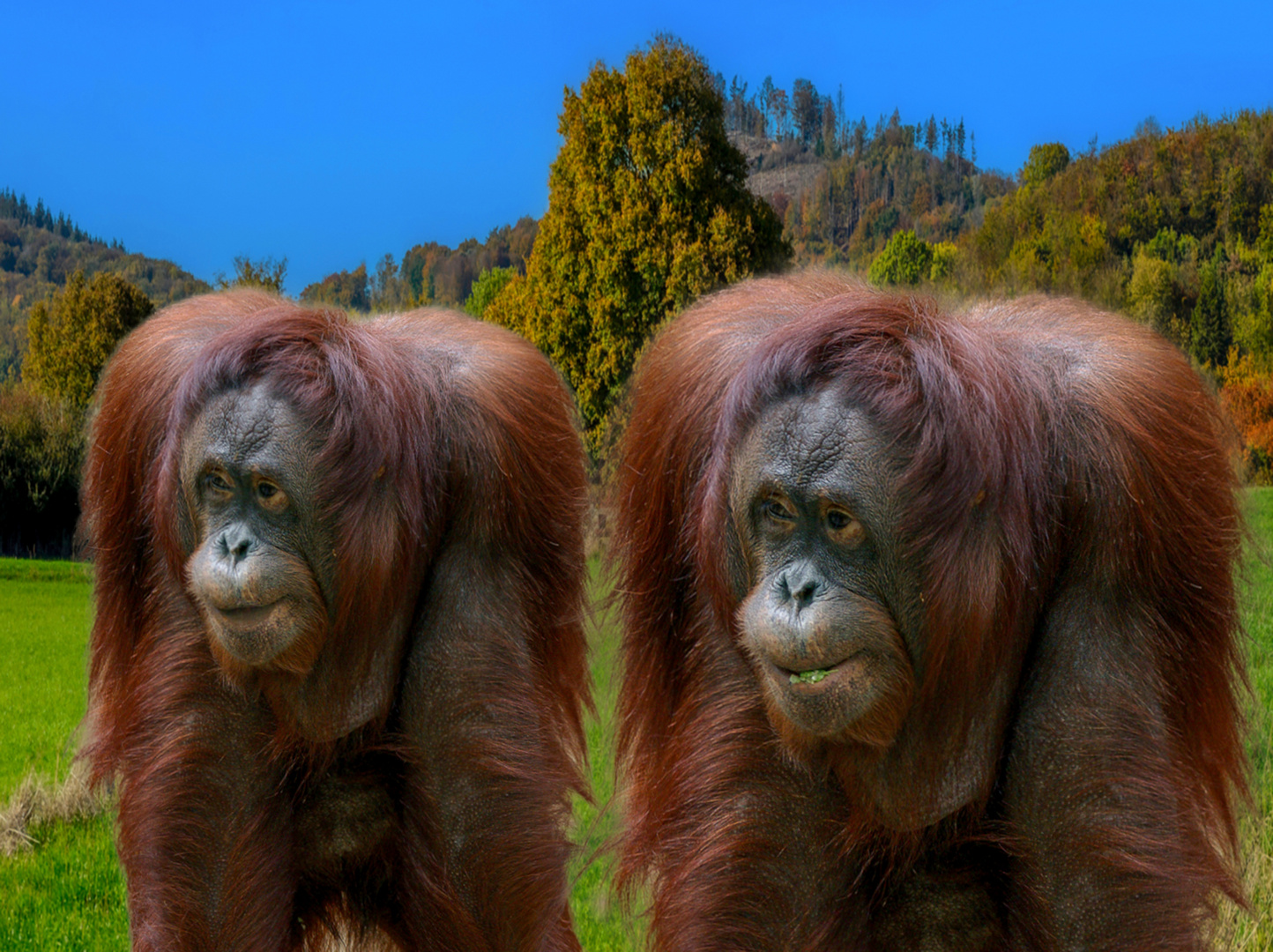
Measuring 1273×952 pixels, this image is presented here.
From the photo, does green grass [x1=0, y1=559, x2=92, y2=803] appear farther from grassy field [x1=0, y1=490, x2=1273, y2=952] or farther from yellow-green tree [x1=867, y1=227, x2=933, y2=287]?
yellow-green tree [x1=867, y1=227, x2=933, y2=287]

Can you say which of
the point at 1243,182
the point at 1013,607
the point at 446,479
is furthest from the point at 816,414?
the point at 1243,182

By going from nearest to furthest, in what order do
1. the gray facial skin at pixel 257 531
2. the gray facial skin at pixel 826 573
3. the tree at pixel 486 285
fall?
the gray facial skin at pixel 826 573
the gray facial skin at pixel 257 531
the tree at pixel 486 285

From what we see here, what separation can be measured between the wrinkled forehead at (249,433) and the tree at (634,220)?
8428 millimetres

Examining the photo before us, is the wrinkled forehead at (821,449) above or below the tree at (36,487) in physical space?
above

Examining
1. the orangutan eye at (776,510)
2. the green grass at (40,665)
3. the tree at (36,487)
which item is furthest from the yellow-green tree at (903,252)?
the orangutan eye at (776,510)

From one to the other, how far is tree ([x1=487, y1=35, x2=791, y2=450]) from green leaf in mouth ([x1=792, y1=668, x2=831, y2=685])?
886 centimetres

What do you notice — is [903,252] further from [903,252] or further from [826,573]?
[826,573]

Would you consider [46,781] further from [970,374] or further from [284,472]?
[970,374]

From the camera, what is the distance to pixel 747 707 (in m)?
2.12

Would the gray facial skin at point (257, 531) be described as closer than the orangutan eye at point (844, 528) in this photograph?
No

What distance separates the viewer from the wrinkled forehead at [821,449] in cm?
182

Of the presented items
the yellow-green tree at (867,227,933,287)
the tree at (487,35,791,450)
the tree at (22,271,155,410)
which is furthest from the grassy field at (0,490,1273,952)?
the yellow-green tree at (867,227,933,287)

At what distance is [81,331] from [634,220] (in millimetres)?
12595

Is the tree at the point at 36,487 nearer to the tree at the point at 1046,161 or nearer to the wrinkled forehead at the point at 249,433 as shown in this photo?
the wrinkled forehead at the point at 249,433
